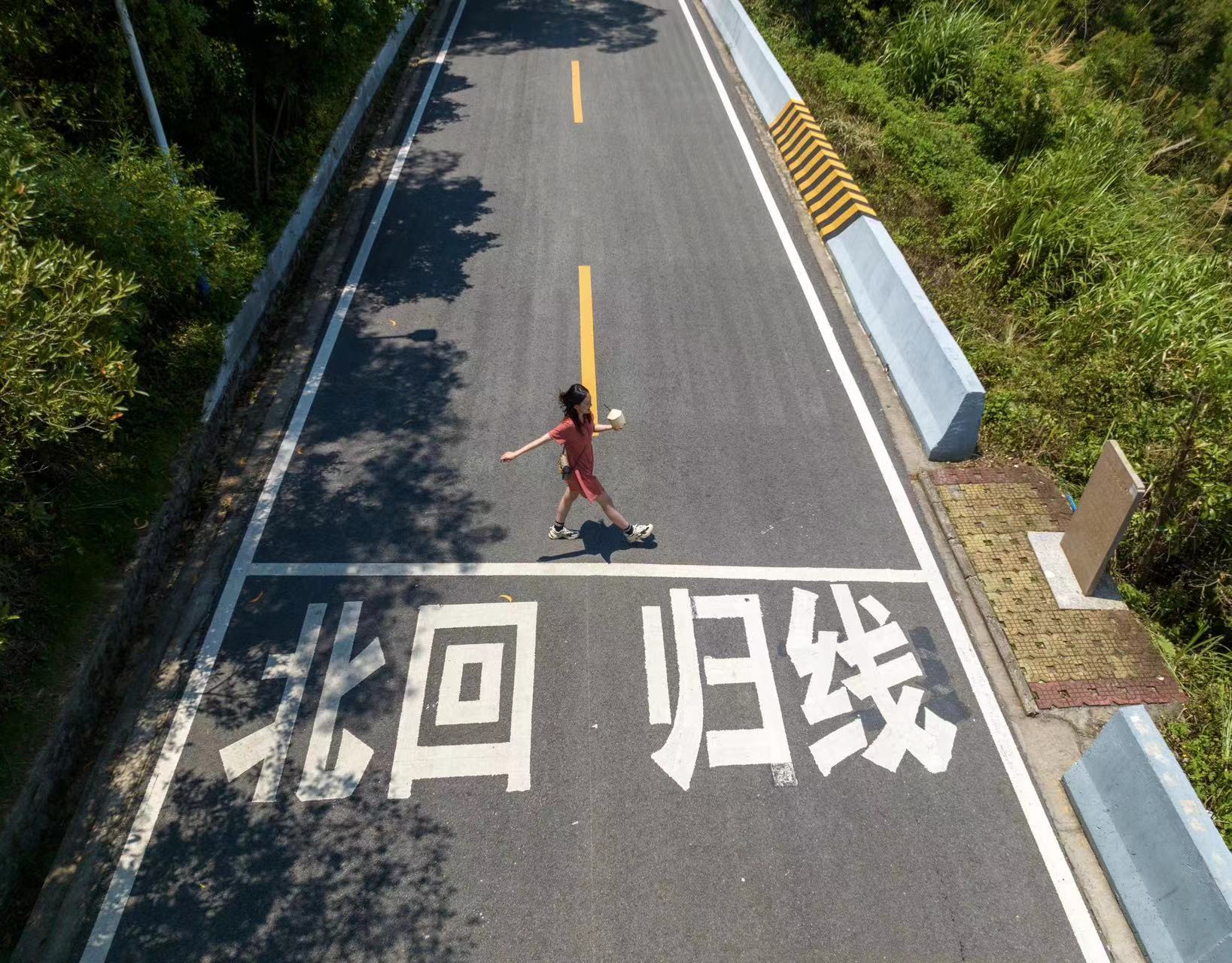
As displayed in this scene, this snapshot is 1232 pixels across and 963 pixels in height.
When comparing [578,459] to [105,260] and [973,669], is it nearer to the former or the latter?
[973,669]

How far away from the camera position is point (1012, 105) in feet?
41.7

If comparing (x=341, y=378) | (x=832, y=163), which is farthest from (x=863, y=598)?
(x=832, y=163)

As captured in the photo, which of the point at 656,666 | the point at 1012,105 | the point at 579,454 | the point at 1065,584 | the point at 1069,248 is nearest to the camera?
the point at 656,666

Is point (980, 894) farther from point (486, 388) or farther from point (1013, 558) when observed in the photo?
point (486, 388)

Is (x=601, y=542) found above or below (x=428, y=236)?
below

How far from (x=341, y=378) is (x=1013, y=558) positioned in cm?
708

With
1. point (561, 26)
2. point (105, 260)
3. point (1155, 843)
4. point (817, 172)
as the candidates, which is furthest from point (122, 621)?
point (561, 26)

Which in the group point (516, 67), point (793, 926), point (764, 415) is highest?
point (516, 67)

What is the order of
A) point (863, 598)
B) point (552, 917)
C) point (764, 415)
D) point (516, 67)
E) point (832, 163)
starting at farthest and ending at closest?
point (516, 67) → point (832, 163) → point (764, 415) → point (863, 598) → point (552, 917)

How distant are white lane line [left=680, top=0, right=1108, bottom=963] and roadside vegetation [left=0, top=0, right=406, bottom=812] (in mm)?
6656

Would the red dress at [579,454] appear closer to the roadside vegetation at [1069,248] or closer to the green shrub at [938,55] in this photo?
the roadside vegetation at [1069,248]

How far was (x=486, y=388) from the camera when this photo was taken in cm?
891

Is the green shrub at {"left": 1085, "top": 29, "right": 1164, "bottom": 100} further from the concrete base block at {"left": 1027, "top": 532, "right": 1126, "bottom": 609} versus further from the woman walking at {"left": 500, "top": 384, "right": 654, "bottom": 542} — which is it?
the woman walking at {"left": 500, "top": 384, "right": 654, "bottom": 542}

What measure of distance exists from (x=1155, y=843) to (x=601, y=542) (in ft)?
15.0
